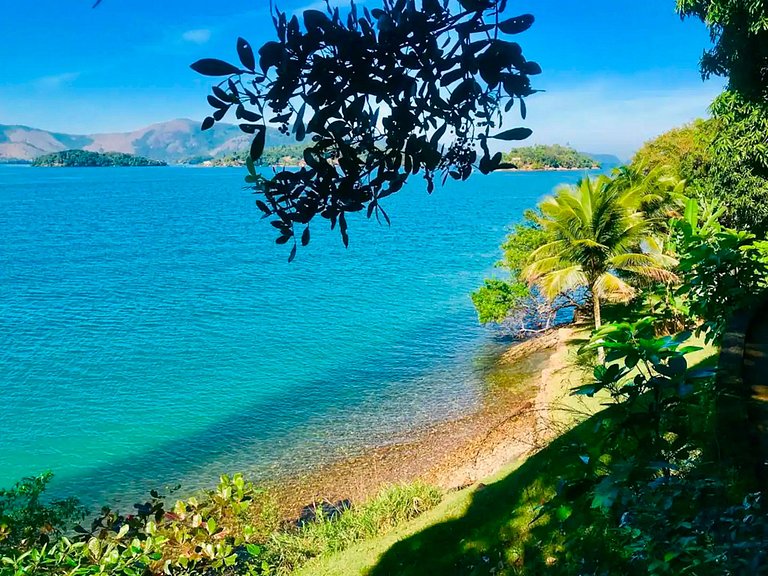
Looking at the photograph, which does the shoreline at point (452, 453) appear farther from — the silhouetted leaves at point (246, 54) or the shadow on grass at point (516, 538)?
the silhouetted leaves at point (246, 54)

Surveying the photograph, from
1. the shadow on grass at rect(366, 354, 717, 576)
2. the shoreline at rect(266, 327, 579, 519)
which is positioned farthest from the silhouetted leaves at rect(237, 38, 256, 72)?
the shoreline at rect(266, 327, 579, 519)

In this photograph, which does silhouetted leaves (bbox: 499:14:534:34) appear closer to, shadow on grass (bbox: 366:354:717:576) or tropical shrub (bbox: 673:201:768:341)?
shadow on grass (bbox: 366:354:717:576)

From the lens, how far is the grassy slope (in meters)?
5.73

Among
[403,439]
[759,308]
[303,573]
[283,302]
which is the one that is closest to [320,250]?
[283,302]

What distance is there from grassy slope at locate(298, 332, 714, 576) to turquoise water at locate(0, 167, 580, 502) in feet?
25.0

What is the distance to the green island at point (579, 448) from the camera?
6.98 feet

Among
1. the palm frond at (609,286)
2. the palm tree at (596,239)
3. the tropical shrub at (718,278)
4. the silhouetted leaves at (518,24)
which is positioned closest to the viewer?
the silhouetted leaves at (518,24)

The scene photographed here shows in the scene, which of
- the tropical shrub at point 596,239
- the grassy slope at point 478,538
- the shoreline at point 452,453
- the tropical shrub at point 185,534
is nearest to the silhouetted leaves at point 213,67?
the tropical shrub at point 185,534

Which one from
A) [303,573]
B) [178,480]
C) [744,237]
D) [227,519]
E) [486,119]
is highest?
[486,119]

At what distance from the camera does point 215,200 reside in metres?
98.1

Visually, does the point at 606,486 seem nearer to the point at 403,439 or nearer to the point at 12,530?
the point at 12,530

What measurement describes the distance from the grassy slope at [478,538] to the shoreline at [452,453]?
3.03 meters

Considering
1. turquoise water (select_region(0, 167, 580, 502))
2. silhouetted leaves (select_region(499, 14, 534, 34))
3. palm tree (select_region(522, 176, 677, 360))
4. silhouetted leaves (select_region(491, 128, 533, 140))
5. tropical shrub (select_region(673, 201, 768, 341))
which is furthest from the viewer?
turquoise water (select_region(0, 167, 580, 502))

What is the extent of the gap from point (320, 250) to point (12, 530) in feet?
142
